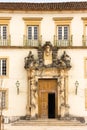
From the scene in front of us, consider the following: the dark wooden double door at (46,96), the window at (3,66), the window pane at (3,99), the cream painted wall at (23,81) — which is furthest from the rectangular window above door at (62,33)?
the window pane at (3,99)

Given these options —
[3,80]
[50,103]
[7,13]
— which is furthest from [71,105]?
[7,13]

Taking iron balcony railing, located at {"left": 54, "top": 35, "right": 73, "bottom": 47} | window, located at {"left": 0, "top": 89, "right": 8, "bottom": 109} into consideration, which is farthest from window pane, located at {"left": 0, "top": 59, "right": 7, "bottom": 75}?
iron balcony railing, located at {"left": 54, "top": 35, "right": 73, "bottom": 47}

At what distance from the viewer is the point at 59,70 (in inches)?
1774

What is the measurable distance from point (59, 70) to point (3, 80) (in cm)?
408

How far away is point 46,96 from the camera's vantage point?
45562 mm

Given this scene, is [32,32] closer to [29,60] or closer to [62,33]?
[62,33]

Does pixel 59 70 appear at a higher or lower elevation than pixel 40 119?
higher

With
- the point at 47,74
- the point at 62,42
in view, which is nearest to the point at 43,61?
the point at 47,74

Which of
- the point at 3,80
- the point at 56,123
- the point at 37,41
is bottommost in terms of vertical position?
the point at 56,123

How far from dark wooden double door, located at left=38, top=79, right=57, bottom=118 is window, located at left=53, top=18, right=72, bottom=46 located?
111 inches

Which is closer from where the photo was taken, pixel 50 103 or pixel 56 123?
pixel 56 123

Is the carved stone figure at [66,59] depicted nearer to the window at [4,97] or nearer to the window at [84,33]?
the window at [84,33]

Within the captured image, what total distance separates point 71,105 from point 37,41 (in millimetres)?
5227

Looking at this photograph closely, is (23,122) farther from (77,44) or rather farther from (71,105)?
(77,44)
